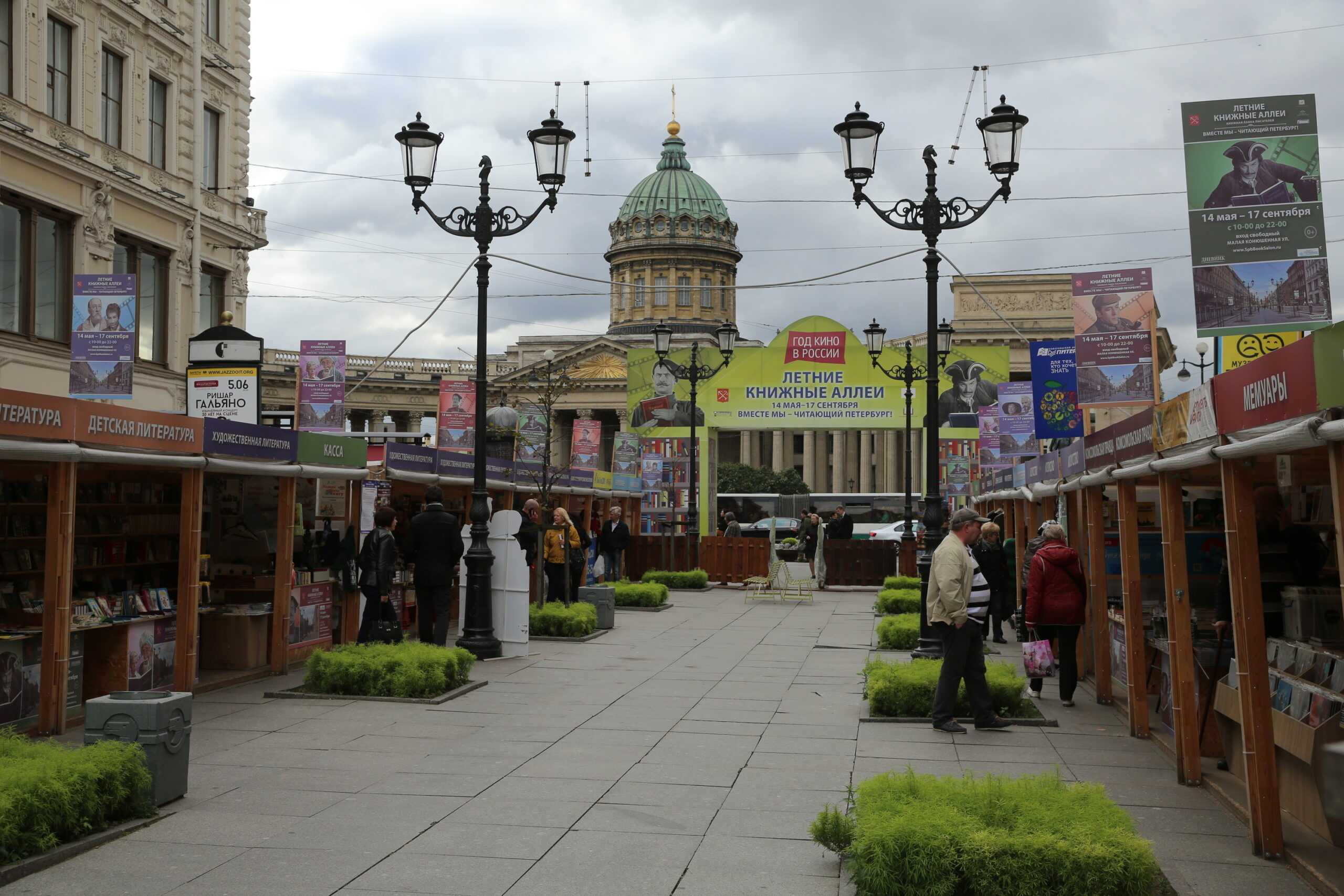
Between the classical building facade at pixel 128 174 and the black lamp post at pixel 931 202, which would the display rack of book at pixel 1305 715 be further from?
the classical building facade at pixel 128 174

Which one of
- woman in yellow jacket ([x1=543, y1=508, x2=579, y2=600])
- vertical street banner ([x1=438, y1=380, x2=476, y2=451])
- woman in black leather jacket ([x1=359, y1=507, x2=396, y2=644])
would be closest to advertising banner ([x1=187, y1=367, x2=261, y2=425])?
woman in yellow jacket ([x1=543, y1=508, x2=579, y2=600])

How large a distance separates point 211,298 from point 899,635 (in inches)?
860

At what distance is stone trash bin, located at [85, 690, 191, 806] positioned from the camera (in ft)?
24.5

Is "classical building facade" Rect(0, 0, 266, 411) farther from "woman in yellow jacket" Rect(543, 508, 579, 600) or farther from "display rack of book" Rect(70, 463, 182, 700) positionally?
"display rack of book" Rect(70, 463, 182, 700)

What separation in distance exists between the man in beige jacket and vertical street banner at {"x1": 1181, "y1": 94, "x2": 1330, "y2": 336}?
2560 mm

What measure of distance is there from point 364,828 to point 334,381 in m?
16.8

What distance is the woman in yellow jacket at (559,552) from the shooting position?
65.4ft

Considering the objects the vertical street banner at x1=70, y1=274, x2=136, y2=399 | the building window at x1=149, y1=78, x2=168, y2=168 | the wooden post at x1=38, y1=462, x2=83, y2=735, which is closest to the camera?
the wooden post at x1=38, y1=462, x2=83, y2=735

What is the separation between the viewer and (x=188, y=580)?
1145 cm

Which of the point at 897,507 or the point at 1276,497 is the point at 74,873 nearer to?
the point at 1276,497

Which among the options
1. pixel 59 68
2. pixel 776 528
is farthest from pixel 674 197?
pixel 59 68

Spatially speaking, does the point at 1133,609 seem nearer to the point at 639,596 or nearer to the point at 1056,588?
the point at 1056,588

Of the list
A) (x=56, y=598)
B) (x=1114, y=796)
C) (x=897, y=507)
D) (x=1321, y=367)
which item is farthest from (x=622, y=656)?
(x=897, y=507)

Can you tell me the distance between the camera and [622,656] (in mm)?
16281
